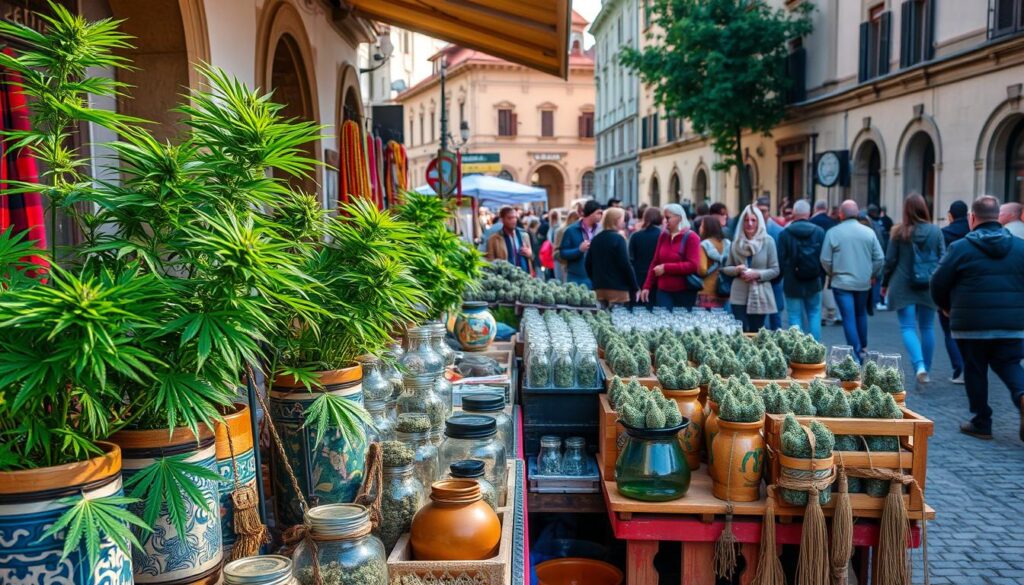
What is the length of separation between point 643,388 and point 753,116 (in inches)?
867

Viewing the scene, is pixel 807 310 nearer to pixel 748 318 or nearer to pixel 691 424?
pixel 748 318

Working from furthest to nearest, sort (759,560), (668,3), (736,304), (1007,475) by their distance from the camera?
1. (668,3)
2. (736,304)
3. (1007,475)
4. (759,560)

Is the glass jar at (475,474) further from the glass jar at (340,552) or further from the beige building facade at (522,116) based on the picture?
the beige building facade at (522,116)

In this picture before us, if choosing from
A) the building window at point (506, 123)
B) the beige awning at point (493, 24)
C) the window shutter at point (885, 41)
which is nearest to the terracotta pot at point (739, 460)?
the beige awning at point (493, 24)

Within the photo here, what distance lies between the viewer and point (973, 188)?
15445 mm

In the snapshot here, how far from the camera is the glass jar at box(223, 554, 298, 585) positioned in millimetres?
1547

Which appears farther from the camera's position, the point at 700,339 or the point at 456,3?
the point at 456,3

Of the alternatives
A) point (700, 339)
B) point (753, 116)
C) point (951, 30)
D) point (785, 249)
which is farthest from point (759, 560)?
point (753, 116)

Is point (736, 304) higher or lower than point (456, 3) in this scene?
lower

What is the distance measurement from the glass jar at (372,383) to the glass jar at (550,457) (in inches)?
60.5

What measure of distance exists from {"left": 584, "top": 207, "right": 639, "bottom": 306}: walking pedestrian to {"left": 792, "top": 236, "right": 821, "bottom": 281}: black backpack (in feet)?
6.30

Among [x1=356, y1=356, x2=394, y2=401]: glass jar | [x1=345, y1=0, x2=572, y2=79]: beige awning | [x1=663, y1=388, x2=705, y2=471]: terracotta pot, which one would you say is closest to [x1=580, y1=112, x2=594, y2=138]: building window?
[x1=345, y1=0, x2=572, y2=79]: beige awning

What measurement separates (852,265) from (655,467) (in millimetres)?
6776

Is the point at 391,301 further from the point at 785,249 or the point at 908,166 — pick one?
the point at 908,166
